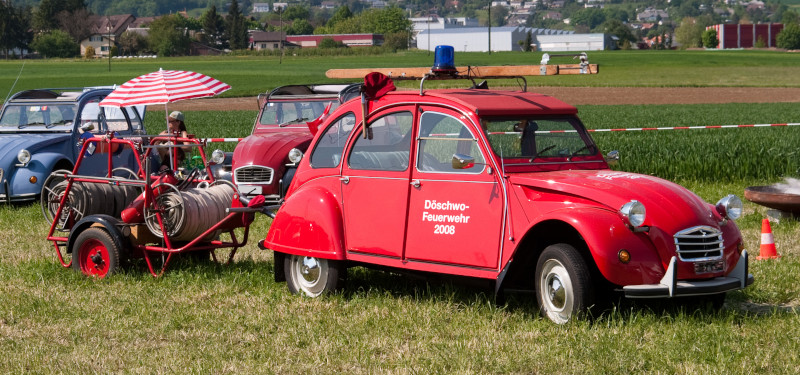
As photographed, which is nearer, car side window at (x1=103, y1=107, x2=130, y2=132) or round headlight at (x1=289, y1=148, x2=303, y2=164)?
round headlight at (x1=289, y1=148, x2=303, y2=164)

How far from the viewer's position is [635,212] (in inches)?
255

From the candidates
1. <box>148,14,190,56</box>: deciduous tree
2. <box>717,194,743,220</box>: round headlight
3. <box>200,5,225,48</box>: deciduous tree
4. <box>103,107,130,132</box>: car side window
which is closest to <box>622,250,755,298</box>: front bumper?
<box>717,194,743,220</box>: round headlight

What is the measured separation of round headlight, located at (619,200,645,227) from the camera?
6465 mm

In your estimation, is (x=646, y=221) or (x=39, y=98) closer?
(x=646, y=221)

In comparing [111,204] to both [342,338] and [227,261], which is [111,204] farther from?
[342,338]

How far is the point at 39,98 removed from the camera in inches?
621

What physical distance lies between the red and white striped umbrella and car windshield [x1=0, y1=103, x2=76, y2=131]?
489cm

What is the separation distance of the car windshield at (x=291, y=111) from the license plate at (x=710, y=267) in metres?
9.68

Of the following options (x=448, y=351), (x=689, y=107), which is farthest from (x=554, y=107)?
(x=689, y=107)

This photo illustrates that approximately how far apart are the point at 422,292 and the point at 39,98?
966 centimetres

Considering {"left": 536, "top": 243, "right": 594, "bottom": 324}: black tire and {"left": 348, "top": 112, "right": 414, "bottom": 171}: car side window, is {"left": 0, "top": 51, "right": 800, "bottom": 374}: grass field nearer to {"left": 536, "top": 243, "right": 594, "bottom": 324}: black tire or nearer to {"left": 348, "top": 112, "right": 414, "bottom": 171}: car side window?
{"left": 536, "top": 243, "right": 594, "bottom": 324}: black tire

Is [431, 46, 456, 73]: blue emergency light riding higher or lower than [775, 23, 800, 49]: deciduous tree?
lower

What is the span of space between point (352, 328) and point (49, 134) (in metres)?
9.50

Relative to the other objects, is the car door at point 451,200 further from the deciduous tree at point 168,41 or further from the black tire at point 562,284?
the deciduous tree at point 168,41
